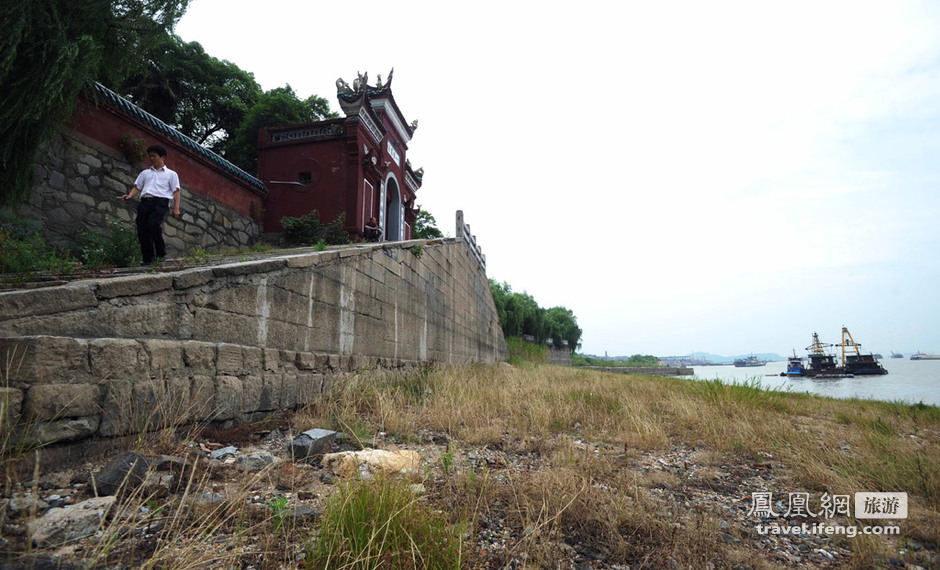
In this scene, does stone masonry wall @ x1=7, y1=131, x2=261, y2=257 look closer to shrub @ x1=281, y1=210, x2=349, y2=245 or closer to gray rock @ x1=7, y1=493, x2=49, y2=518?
shrub @ x1=281, y1=210, x2=349, y2=245

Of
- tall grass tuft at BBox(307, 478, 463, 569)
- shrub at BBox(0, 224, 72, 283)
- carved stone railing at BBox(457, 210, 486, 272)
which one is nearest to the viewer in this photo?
tall grass tuft at BBox(307, 478, 463, 569)

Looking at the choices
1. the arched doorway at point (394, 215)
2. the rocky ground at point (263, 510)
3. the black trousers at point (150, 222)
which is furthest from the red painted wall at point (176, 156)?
the rocky ground at point (263, 510)

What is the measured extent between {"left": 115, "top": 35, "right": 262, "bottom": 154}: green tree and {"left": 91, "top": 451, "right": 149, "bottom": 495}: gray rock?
63.6ft

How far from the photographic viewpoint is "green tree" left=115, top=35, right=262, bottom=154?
57.8ft

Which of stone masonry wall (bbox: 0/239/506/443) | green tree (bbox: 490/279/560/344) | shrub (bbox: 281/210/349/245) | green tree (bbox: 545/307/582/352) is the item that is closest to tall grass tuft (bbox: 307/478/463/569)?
stone masonry wall (bbox: 0/239/506/443)

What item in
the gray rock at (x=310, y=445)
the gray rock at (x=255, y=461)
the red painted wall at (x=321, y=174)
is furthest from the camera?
the red painted wall at (x=321, y=174)

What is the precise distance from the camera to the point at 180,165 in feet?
28.5

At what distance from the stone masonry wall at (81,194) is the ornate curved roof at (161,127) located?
0.79 m

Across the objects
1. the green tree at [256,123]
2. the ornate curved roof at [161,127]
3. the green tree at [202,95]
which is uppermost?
the green tree at [202,95]

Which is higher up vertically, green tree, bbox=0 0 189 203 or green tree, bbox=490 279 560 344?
green tree, bbox=0 0 189 203

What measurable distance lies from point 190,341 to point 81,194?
5627mm

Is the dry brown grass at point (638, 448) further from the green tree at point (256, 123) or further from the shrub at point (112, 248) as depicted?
the green tree at point (256, 123)

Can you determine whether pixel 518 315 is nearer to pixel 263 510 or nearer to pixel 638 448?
pixel 638 448

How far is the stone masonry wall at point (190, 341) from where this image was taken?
2322 millimetres
